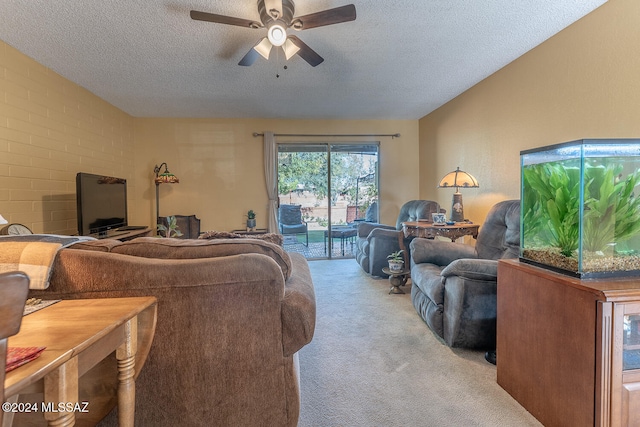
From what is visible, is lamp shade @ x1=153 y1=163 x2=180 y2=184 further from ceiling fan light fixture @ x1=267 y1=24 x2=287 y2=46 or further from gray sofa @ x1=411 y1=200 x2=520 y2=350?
gray sofa @ x1=411 y1=200 x2=520 y2=350

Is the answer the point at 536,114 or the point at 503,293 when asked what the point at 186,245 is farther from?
the point at 536,114

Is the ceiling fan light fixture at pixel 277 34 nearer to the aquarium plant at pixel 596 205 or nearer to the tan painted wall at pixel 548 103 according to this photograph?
the aquarium plant at pixel 596 205

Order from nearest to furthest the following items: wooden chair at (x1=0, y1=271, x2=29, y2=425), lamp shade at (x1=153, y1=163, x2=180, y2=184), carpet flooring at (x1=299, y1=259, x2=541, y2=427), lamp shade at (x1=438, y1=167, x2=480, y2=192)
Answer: wooden chair at (x1=0, y1=271, x2=29, y2=425), carpet flooring at (x1=299, y1=259, x2=541, y2=427), lamp shade at (x1=438, y1=167, x2=480, y2=192), lamp shade at (x1=153, y1=163, x2=180, y2=184)

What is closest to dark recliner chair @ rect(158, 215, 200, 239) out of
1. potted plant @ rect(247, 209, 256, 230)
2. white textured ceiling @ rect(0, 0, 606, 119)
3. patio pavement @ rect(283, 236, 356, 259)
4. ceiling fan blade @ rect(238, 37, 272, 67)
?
potted plant @ rect(247, 209, 256, 230)

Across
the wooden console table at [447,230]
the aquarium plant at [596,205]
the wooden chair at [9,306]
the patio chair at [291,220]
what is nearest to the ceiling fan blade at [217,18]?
A: the wooden chair at [9,306]

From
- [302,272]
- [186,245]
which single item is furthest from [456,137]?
[186,245]

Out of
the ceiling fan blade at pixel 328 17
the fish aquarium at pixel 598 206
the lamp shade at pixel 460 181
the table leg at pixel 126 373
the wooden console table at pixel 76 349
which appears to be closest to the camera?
the wooden console table at pixel 76 349

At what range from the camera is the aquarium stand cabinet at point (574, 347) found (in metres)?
1.10

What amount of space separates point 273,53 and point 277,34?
802mm

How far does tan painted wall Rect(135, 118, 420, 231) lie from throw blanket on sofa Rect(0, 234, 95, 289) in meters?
3.84

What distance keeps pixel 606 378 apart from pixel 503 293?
0.56 meters

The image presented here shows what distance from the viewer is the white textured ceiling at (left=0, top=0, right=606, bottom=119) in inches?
81.7

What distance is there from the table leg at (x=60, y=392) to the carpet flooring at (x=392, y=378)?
1055 millimetres

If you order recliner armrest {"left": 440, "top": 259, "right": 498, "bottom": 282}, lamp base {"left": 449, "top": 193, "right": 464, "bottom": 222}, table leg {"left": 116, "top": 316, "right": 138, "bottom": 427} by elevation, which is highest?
lamp base {"left": 449, "top": 193, "right": 464, "bottom": 222}
